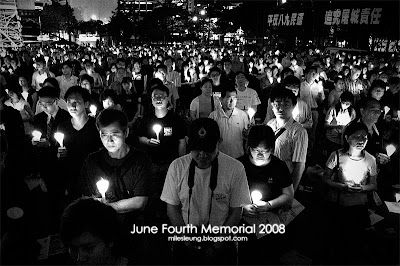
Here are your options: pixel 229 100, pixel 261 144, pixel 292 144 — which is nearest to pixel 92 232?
pixel 261 144

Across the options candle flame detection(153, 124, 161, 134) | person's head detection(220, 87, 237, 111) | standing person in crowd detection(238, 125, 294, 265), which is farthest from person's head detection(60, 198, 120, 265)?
person's head detection(220, 87, 237, 111)

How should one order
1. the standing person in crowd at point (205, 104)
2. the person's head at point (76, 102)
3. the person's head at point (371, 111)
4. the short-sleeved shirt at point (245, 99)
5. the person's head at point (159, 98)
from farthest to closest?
the short-sleeved shirt at point (245, 99) → the standing person in crowd at point (205, 104) → the person's head at point (371, 111) → the person's head at point (159, 98) → the person's head at point (76, 102)

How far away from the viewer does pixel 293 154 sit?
427 centimetres

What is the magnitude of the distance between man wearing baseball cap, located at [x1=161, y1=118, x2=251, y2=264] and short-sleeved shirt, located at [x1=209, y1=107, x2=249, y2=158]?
2.16 metres

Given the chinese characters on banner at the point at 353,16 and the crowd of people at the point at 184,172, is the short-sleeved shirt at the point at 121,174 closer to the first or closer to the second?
the crowd of people at the point at 184,172

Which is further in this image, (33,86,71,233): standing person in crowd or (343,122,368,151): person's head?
(33,86,71,233): standing person in crowd

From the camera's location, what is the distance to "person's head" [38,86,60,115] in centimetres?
551

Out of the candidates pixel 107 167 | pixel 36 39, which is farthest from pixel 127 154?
pixel 36 39

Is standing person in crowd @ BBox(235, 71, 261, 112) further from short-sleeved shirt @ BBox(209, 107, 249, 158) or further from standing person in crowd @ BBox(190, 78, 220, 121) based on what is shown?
short-sleeved shirt @ BBox(209, 107, 249, 158)

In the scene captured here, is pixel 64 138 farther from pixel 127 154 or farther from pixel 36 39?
pixel 36 39

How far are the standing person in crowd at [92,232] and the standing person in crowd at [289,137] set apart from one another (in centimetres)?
261

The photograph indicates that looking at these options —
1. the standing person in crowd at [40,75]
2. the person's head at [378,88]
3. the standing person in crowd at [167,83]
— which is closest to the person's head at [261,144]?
the person's head at [378,88]

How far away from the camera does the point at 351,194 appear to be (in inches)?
169

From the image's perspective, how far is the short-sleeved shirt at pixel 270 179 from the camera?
3.66 metres
